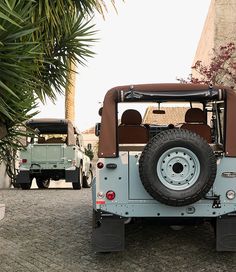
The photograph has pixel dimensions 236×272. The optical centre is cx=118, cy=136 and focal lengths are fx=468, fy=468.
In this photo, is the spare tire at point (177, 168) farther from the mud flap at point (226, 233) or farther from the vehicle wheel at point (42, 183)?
the vehicle wheel at point (42, 183)

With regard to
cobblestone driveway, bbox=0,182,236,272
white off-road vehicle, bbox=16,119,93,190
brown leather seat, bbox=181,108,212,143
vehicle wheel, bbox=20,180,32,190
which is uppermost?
brown leather seat, bbox=181,108,212,143

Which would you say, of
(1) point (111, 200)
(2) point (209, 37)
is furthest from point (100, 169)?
(2) point (209, 37)

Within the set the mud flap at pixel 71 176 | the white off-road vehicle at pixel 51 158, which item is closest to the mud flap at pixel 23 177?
the white off-road vehicle at pixel 51 158

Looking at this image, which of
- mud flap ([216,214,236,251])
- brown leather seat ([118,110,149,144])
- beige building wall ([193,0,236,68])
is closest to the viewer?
mud flap ([216,214,236,251])

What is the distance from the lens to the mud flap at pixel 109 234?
5328 millimetres

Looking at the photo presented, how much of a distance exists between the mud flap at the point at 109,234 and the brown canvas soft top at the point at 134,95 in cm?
75

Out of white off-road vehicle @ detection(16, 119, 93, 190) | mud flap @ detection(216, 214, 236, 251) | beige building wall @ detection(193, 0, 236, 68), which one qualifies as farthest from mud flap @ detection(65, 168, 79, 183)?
beige building wall @ detection(193, 0, 236, 68)

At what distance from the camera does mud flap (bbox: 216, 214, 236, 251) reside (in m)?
5.23

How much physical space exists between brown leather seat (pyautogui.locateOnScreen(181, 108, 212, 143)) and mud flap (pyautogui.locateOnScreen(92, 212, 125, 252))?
1.58 meters

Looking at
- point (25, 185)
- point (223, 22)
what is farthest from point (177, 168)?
point (223, 22)

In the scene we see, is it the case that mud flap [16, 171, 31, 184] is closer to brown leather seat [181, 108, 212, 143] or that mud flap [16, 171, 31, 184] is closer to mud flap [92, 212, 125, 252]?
brown leather seat [181, 108, 212, 143]

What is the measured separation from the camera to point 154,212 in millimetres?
5270

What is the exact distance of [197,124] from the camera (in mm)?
6098

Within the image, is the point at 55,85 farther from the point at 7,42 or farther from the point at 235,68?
the point at 235,68
